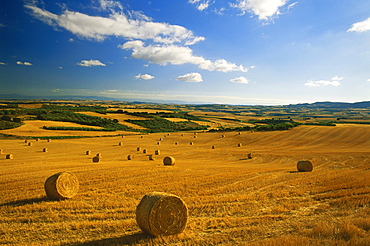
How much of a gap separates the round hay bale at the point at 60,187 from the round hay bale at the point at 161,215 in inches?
197

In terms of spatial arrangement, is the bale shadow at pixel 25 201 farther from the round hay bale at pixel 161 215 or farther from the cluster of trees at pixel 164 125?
the cluster of trees at pixel 164 125

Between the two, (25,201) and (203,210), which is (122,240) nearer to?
(203,210)

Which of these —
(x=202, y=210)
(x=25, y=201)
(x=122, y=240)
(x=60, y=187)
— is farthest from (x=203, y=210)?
(x=25, y=201)

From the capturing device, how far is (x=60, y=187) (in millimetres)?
10102

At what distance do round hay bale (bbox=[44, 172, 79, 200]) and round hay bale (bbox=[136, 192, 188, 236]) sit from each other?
5016mm

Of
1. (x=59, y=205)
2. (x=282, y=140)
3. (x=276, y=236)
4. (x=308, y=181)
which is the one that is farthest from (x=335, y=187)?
(x=282, y=140)

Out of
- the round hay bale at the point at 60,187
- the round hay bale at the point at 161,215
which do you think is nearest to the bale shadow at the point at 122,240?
the round hay bale at the point at 161,215

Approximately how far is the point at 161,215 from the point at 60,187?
18.6ft

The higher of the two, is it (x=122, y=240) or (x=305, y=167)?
(x=122, y=240)

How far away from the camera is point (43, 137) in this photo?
44.7 meters

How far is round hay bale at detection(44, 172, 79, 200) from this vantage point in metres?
10.0

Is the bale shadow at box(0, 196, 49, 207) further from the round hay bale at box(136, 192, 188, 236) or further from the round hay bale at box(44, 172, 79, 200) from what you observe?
the round hay bale at box(136, 192, 188, 236)

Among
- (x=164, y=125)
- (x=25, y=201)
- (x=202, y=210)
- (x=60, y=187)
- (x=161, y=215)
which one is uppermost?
(x=161, y=215)

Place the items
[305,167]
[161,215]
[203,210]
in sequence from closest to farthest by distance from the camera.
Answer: [161,215]
[203,210]
[305,167]
